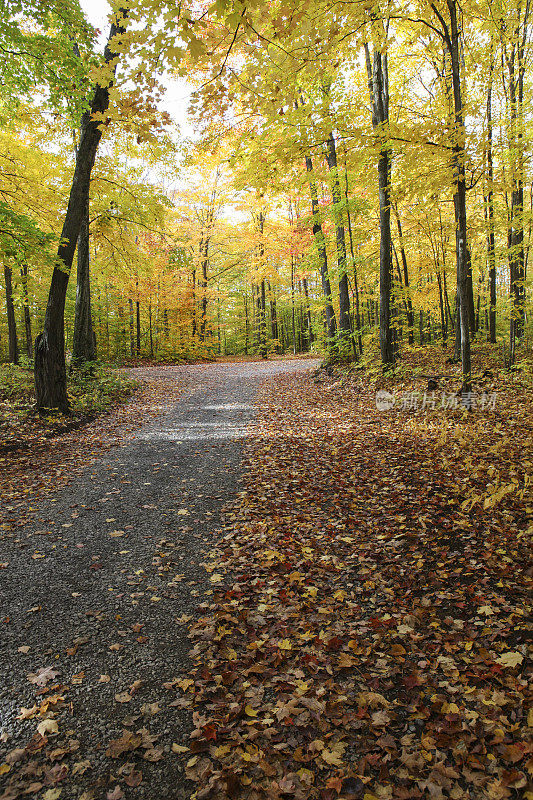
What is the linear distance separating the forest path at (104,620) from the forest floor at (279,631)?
0.5 inches

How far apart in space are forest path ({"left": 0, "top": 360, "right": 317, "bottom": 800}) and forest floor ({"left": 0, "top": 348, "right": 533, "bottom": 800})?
0.01 meters

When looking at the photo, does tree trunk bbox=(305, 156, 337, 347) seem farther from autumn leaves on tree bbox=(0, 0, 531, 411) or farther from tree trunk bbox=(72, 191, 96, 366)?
tree trunk bbox=(72, 191, 96, 366)

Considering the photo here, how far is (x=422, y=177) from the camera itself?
7.72 metres

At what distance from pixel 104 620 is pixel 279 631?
55.7 inches

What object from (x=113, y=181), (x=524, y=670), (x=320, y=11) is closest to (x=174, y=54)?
(x=320, y=11)

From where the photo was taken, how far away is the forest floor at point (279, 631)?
2.18m

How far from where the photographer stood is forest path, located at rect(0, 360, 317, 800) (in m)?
2.20

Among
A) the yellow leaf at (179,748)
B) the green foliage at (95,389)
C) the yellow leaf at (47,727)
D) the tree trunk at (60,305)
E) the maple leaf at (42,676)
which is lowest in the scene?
the yellow leaf at (179,748)

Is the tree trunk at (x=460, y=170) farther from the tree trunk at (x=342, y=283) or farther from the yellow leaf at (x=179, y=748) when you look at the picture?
the yellow leaf at (x=179, y=748)

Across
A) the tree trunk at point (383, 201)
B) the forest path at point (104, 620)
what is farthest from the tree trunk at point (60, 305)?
the tree trunk at point (383, 201)

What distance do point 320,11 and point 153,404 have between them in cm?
907

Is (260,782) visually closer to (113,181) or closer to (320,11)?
(320,11)

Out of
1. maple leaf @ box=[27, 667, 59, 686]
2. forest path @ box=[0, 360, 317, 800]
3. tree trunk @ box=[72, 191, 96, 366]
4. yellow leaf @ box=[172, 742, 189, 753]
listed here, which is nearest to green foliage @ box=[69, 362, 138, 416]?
tree trunk @ box=[72, 191, 96, 366]

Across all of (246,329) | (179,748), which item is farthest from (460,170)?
(246,329)
